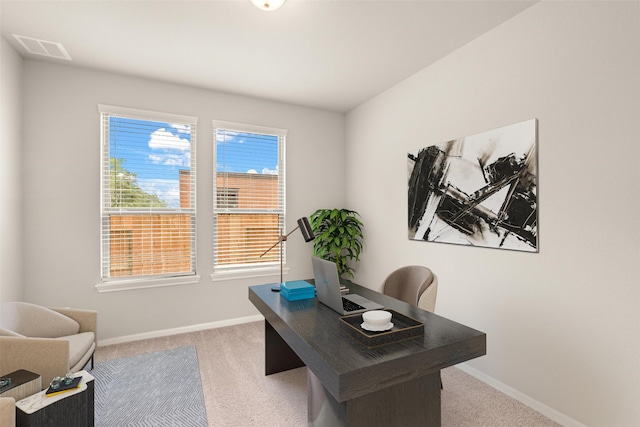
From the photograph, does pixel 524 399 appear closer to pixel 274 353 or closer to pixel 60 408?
pixel 274 353

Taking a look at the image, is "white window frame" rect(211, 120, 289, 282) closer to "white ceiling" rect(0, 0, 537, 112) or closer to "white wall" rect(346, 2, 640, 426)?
"white ceiling" rect(0, 0, 537, 112)

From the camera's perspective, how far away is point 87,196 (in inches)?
124

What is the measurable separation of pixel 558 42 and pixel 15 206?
4542mm

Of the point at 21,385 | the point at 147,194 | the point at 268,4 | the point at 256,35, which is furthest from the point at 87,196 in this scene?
the point at 268,4

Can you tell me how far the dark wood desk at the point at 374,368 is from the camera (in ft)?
4.00

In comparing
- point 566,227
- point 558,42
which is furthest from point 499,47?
point 566,227

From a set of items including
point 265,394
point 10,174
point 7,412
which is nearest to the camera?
point 7,412

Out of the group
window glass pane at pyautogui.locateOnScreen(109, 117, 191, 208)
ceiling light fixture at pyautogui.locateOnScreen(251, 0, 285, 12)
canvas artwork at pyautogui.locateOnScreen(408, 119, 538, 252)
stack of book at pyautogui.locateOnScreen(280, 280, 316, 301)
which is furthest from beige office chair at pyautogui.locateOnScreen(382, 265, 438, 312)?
window glass pane at pyautogui.locateOnScreen(109, 117, 191, 208)

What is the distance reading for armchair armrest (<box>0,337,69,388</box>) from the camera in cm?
184

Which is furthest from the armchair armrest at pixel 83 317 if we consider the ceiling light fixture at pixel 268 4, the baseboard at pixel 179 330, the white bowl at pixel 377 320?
the ceiling light fixture at pixel 268 4

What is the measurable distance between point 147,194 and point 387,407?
3.19 metres

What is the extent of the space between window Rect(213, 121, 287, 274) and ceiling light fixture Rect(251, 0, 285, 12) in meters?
1.87

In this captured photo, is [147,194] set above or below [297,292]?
above

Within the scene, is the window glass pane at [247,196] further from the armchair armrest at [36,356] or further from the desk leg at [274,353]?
the armchair armrest at [36,356]
